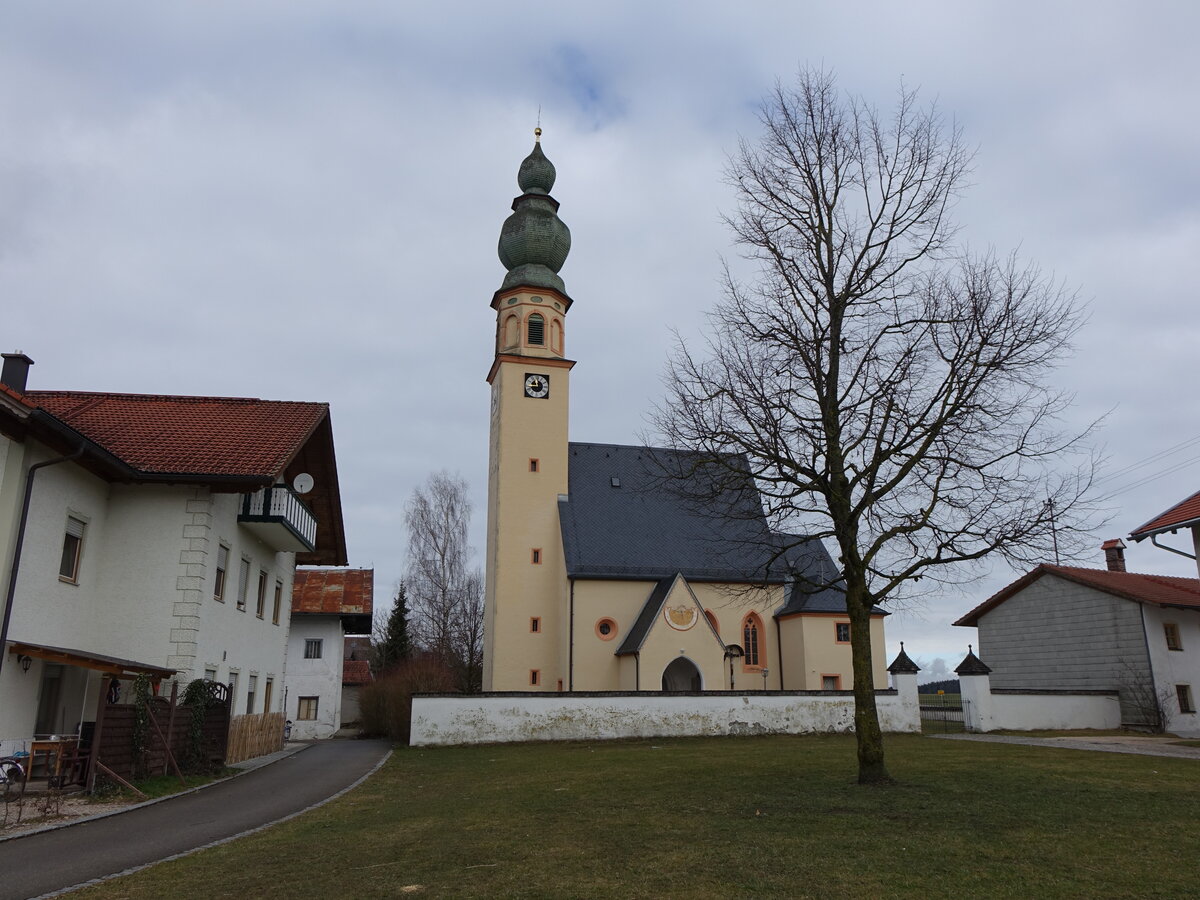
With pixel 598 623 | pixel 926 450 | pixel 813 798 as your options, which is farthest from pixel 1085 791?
pixel 598 623

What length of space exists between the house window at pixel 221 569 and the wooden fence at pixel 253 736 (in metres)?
2.70

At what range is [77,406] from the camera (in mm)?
19844

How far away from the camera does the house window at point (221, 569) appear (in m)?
19.1

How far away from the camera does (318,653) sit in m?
38.0

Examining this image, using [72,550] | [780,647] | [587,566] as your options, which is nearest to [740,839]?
[72,550]

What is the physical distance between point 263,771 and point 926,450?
15342 mm

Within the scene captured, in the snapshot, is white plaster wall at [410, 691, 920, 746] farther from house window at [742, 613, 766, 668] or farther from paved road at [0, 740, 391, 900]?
house window at [742, 613, 766, 668]

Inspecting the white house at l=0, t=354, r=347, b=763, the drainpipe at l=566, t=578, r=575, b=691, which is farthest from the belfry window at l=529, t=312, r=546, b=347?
the white house at l=0, t=354, r=347, b=763

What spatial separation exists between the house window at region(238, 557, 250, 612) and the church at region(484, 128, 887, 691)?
50.5ft

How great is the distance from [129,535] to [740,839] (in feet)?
46.7

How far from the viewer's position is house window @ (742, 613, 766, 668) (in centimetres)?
3762

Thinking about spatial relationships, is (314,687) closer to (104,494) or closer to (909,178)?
(104,494)

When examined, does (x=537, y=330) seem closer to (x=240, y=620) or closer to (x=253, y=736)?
(x=240, y=620)

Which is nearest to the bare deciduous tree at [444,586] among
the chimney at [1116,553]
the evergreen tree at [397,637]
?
→ the evergreen tree at [397,637]
